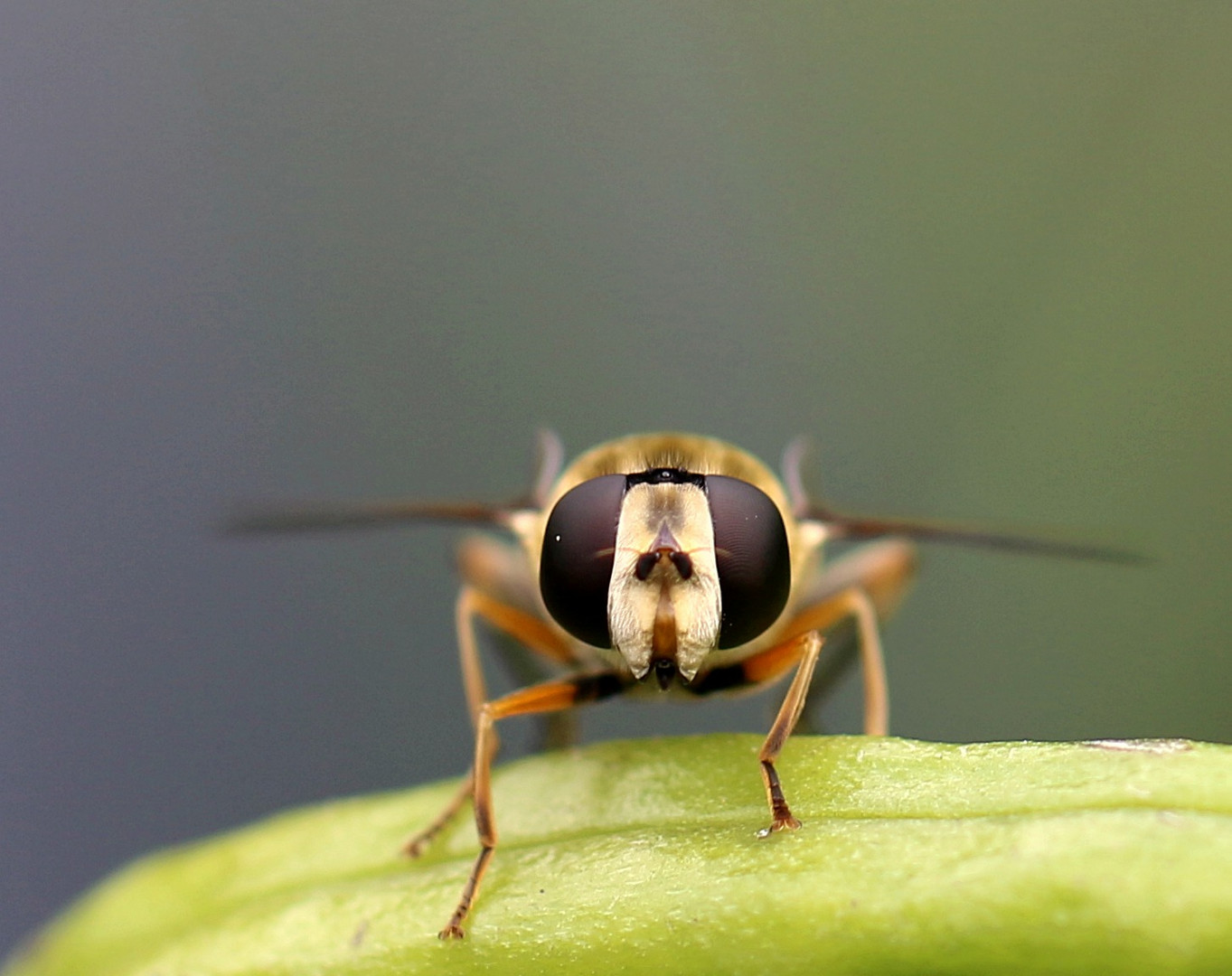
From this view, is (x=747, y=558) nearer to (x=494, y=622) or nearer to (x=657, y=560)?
(x=657, y=560)

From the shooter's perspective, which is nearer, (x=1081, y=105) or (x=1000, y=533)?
(x=1000, y=533)

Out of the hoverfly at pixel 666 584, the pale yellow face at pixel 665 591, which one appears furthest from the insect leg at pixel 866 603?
the pale yellow face at pixel 665 591

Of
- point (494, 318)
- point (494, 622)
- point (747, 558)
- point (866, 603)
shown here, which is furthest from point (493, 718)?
point (494, 318)

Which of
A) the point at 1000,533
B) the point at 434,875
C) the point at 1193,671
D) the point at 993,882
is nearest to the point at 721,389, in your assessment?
the point at 1193,671

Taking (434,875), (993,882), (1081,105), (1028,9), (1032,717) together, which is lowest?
(1032,717)

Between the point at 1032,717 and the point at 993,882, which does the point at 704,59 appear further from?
the point at 993,882

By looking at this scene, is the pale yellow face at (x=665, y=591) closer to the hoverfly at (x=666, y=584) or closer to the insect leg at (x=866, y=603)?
the hoverfly at (x=666, y=584)

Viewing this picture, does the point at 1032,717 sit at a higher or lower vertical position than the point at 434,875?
lower
